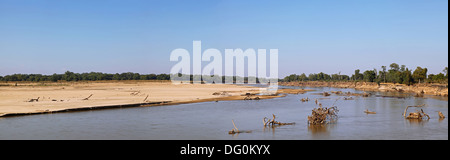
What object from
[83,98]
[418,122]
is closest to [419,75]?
[418,122]

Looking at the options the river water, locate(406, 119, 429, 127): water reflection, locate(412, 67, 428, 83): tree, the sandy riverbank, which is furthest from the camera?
locate(412, 67, 428, 83): tree

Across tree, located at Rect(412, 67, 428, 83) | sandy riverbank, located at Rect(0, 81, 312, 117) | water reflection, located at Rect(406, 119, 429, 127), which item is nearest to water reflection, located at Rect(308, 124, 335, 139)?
water reflection, located at Rect(406, 119, 429, 127)

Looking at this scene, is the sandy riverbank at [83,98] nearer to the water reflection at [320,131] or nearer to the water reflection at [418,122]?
the water reflection at [320,131]

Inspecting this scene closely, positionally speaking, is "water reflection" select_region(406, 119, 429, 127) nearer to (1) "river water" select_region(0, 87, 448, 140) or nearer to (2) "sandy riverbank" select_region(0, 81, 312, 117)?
(1) "river water" select_region(0, 87, 448, 140)

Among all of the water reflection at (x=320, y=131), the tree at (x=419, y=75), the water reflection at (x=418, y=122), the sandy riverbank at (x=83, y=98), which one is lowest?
the water reflection at (x=320, y=131)

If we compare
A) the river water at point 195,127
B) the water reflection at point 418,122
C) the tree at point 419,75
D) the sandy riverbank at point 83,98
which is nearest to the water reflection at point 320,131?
the river water at point 195,127

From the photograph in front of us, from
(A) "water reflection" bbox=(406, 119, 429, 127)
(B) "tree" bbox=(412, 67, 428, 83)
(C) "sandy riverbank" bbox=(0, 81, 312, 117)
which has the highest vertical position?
(B) "tree" bbox=(412, 67, 428, 83)

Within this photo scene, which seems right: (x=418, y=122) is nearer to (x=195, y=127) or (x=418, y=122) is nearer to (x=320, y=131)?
(x=320, y=131)

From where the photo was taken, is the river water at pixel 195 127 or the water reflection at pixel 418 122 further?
the water reflection at pixel 418 122

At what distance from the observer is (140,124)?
83.4ft

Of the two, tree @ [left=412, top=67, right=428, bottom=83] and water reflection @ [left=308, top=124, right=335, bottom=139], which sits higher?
tree @ [left=412, top=67, right=428, bottom=83]

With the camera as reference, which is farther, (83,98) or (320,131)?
(83,98)

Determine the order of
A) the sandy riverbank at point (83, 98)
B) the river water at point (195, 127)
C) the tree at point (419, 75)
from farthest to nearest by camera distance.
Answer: the tree at point (419, 75) → the sandy riverbank at point (83, 98) → the river water at point (195, 127)
